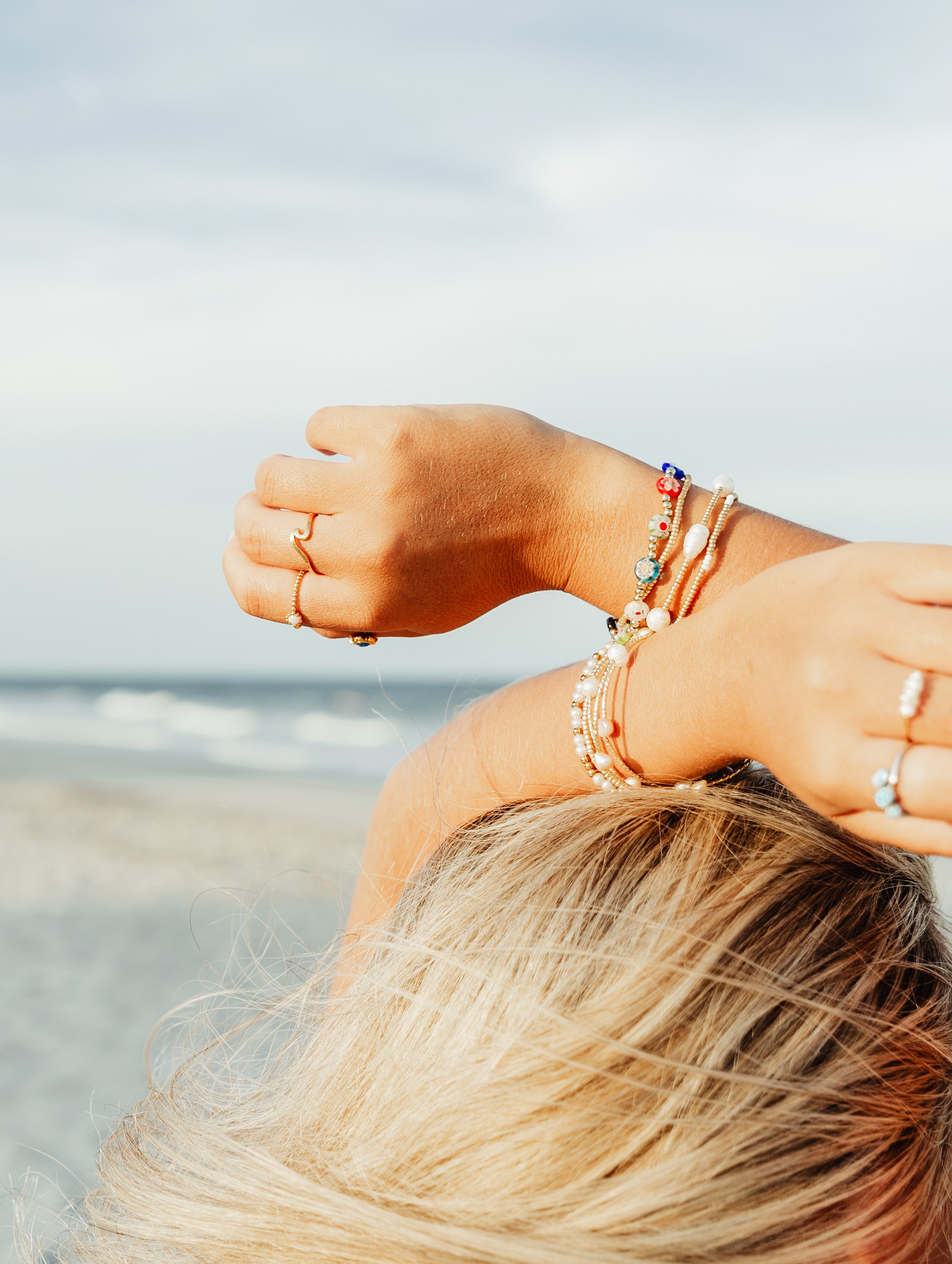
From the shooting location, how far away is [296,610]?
1134mm

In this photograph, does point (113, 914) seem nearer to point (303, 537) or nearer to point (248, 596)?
point (248, 596)

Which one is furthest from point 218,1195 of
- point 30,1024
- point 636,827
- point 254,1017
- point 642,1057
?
point 30,1024

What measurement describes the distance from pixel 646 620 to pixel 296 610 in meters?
0.41

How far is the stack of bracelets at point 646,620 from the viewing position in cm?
110

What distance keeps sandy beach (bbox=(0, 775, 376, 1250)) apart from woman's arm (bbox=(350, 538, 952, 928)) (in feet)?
1.58

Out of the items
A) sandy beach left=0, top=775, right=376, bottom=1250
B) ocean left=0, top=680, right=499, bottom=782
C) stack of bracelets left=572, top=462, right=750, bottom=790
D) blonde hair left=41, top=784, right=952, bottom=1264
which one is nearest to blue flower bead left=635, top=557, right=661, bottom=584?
stack of bracelets left=572, top=462, right=750, bottom=790

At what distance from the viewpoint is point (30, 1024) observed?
14.1 feet

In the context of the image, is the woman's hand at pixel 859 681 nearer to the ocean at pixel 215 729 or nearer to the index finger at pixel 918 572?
the index finger at pixel 918 572

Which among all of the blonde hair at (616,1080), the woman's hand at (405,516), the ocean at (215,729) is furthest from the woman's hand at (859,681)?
the ocean at (215,729)

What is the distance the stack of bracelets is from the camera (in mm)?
1104

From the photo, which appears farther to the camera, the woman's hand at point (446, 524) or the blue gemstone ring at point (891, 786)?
the woman's hand at point (446, 524)

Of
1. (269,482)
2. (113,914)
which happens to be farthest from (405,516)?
(113,914)

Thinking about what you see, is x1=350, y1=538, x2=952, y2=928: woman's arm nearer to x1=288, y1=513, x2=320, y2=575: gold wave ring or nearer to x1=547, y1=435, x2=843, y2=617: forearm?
x1=547, y1=435, x2=843, y2=617: forearm

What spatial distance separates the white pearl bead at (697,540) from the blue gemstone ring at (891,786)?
465 millimetres
